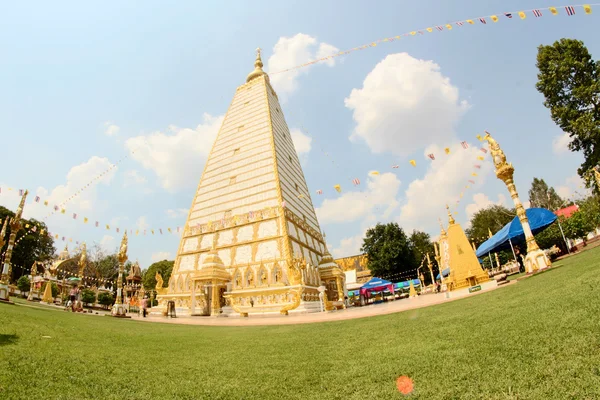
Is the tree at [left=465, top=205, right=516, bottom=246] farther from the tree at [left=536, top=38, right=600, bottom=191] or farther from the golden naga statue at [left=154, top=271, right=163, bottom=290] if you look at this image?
the golden naga statue at [left=154, top=271, right=163, bottom=290]

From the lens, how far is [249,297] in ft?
66.7

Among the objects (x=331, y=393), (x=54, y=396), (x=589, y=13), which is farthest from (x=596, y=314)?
(x=589, y=13)

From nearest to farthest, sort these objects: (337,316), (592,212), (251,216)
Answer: (337,316) → (251,216) → (592,212)

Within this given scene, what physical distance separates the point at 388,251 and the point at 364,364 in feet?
129

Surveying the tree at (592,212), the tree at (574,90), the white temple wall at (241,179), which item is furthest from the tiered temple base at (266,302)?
the tree at (592,212)

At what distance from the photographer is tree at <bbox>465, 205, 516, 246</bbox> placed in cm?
4650

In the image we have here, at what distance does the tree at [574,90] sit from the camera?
728 inches

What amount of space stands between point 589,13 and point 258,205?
69.8 ft

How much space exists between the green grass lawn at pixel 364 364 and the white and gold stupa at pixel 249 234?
45.7ft

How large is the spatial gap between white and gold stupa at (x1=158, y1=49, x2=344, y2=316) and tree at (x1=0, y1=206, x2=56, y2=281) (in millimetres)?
24167

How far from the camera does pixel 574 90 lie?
1902 centimetres

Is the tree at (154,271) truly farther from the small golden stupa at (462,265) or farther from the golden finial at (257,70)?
the small golden stupa at (462,265)

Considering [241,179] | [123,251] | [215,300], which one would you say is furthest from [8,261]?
[241,179]

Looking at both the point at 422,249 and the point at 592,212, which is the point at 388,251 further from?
the point at 592,212
